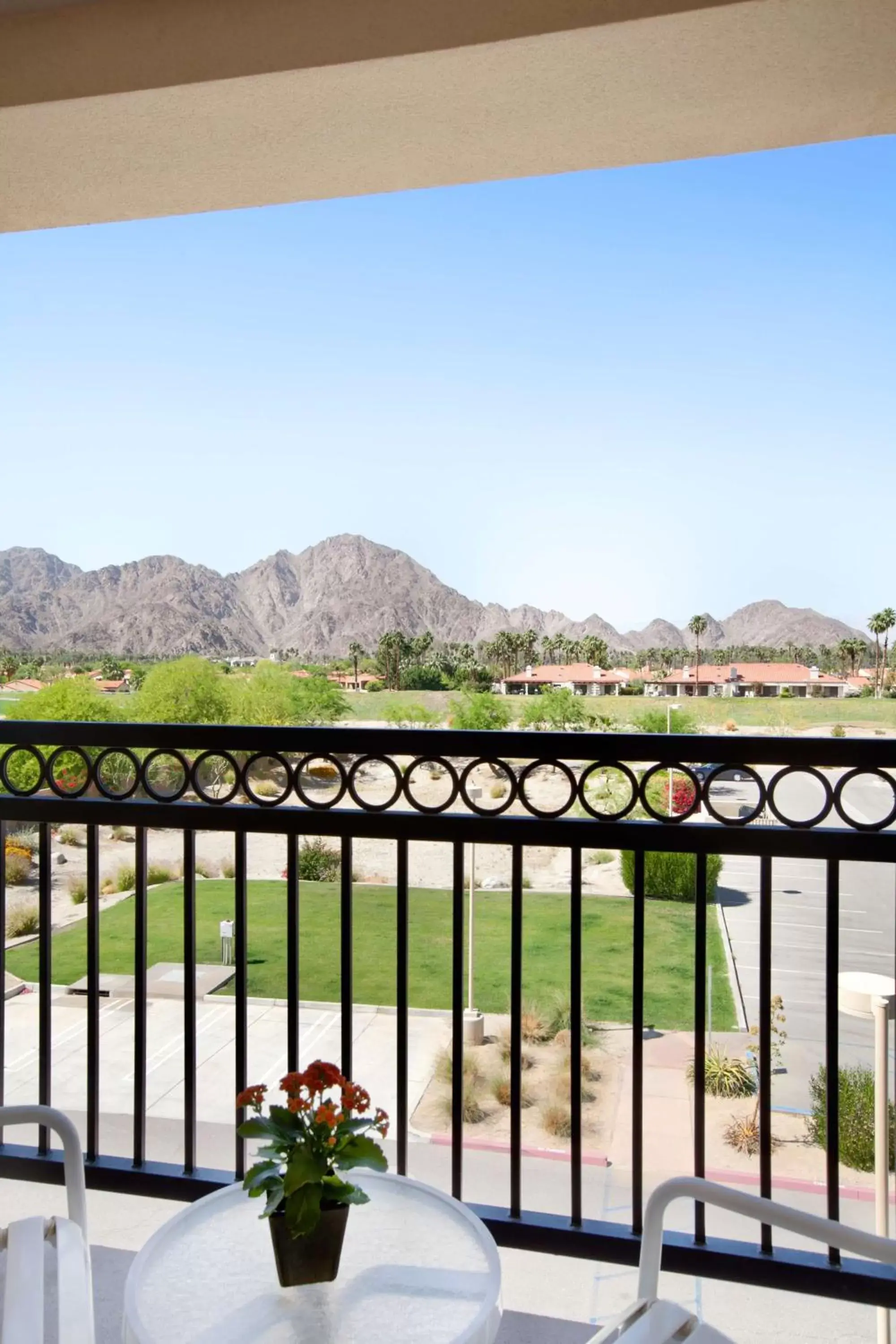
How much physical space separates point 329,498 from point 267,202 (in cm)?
2478

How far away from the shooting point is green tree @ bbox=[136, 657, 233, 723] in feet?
48.5

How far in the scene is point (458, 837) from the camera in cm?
122

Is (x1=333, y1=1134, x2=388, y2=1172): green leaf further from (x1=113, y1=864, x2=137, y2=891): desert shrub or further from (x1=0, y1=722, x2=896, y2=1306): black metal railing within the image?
(x1=113, y1=864, x2=137, y2=891): desert shrub

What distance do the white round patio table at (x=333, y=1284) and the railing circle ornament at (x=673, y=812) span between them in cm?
52

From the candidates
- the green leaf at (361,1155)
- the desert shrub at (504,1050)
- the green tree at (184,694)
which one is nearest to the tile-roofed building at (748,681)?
the green leaf at (361,1155)

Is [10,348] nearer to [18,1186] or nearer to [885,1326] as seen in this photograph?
[18,1186]

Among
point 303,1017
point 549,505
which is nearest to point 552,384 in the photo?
point 549,505

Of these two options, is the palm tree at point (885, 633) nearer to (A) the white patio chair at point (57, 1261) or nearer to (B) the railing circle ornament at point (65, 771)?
(B) the railing circle ornament at point (65, 771)

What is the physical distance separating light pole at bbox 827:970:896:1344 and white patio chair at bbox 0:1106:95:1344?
121 cm

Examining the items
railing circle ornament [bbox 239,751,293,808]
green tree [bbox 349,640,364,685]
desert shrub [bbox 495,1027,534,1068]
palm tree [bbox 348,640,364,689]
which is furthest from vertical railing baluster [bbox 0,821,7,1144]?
desert shrub [bbox 495,1027,534,1068]

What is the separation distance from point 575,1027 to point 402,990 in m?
0.25

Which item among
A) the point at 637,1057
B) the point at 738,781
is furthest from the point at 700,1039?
the point at 738,781

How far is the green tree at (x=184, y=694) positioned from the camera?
48.5 feet

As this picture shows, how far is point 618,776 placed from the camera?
126cm
